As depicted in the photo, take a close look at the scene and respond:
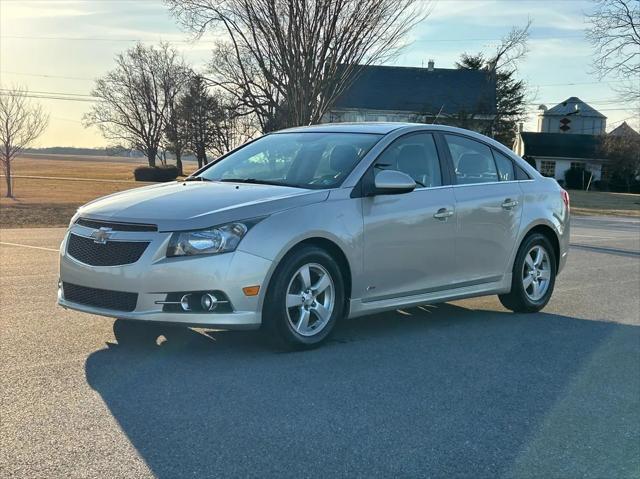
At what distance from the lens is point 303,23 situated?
17203 mm

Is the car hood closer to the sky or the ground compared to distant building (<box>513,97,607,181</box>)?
closer to the ground

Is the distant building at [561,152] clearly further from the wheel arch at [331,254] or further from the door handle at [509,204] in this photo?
the wheel arch at [331,254]

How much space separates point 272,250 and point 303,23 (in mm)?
13318

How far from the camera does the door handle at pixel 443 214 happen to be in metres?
6.24

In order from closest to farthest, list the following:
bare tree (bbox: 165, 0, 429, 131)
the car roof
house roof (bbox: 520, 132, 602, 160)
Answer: the car roof, bare tree (bbox: 165, 0, 429, 131), house roof (bbox: 520, 132, 602, 160)

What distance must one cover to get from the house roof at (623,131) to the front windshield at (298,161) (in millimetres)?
59643

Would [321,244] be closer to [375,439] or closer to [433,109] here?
[375,439]

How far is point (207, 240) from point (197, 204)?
0.38 m

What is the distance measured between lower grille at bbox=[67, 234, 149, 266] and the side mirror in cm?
189

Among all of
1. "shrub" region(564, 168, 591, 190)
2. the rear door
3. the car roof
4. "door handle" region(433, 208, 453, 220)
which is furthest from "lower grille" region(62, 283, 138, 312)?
"shrub" region(564, 168, 591, 190)

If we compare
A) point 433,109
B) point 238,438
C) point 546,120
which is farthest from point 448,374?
point 546,120

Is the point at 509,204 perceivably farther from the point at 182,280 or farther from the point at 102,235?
the point at 102,235

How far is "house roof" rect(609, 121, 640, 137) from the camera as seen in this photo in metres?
60.5

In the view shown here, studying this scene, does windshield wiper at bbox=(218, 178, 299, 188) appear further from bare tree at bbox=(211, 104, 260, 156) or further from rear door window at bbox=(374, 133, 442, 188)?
bare tree at bbox=(211, 104, 260, 156)
